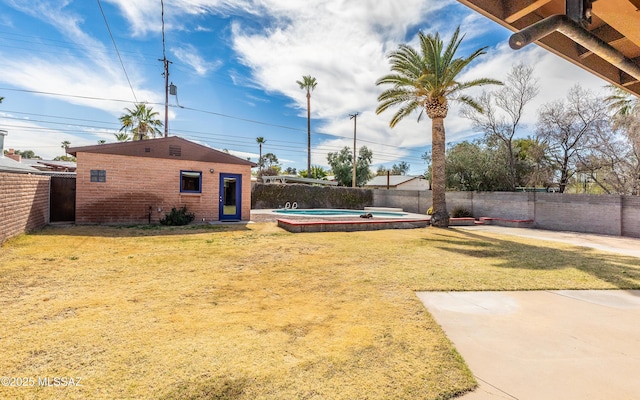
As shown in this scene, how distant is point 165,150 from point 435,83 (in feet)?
42.4

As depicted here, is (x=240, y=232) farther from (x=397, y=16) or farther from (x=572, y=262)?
(x=397, y=16)

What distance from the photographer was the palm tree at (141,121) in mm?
29625

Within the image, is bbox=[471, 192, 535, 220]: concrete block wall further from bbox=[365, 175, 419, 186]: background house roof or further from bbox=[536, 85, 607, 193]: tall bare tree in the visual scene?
bbox=[365, 175, 419, 186]: background house roof

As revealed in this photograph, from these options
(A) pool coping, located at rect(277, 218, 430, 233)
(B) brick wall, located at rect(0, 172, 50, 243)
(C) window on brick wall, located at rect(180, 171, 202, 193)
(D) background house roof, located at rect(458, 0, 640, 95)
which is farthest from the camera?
(C) window on brick wall, located at rect(180, 171, 202, 193)

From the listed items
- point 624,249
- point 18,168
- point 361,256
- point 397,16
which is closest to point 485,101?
point 397,16

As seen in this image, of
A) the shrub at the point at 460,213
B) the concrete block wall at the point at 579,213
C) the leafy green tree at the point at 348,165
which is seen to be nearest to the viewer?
the concrete block wall at the point at 579,213

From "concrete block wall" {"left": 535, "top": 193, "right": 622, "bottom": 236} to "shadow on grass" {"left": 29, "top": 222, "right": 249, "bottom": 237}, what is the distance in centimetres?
1568

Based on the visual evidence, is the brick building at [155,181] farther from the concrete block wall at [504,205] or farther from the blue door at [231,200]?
the concrete block wall at [504,205]

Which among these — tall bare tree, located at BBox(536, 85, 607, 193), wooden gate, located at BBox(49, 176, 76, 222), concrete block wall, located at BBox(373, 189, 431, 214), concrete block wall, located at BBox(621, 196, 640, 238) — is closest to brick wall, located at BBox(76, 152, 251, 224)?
wooden gate, located at BBox(49, 176, 76, 222)

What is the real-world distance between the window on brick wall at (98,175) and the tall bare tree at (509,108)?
2030cm

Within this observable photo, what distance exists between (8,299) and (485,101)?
2366 cm

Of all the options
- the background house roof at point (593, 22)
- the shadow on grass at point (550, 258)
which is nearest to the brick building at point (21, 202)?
the background house roof at point (593, 22)

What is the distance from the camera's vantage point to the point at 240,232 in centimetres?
1013

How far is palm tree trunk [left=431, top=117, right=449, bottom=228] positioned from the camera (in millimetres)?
13961
